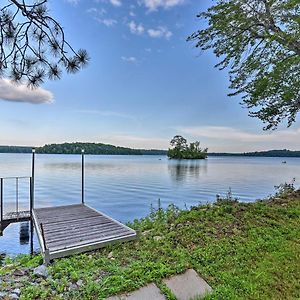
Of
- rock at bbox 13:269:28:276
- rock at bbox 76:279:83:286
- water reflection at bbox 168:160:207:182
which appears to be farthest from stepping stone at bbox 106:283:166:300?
water reflection at bbox 168:160:207:182

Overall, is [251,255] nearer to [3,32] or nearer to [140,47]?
[3,32]

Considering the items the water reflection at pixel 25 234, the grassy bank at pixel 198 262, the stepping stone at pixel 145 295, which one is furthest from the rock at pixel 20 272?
the water reflection at pixel 25 234

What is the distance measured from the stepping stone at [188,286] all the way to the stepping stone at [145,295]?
0.18 meters

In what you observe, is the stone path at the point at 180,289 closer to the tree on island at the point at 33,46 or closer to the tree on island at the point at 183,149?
the tree on island at the point at 33,46

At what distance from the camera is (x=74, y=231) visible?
19.9ft

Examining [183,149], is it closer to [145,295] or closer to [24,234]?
[24,234]

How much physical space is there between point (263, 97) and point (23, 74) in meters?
7.82

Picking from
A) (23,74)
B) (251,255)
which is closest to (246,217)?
(251,255)

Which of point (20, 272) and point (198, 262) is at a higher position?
point (198, 262)

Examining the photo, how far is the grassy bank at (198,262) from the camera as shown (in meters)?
3.19

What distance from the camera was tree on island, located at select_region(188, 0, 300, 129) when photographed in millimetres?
7031

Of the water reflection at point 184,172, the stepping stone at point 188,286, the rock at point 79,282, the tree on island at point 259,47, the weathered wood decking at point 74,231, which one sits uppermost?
the tree on island at point 259,47

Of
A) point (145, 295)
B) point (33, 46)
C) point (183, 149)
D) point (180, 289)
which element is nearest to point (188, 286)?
point (180, 289)

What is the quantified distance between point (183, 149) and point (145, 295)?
71524mm
